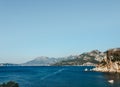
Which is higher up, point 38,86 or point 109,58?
point 109,58

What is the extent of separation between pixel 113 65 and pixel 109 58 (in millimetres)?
5994

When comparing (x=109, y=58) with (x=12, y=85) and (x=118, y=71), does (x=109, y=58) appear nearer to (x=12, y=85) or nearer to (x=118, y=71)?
(x=118, y=71)

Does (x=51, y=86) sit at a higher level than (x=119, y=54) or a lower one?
lower

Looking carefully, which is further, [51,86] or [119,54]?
[119,54]

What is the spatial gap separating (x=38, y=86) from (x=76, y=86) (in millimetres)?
15419

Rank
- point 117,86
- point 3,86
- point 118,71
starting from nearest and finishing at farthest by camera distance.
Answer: point 3,86
point 117,86
point 118,71

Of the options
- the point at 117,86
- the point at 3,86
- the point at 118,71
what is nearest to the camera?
the point at 3,86

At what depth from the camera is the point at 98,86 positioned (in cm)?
10325

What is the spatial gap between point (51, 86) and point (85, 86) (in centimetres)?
1361

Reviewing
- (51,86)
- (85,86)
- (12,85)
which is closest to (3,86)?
(12,85)

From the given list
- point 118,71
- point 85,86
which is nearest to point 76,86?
point 85,86

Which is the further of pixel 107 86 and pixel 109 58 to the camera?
pixel 109 58

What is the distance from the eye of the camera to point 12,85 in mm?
69562

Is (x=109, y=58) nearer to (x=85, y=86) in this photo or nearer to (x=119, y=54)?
(x=119, y=54)
